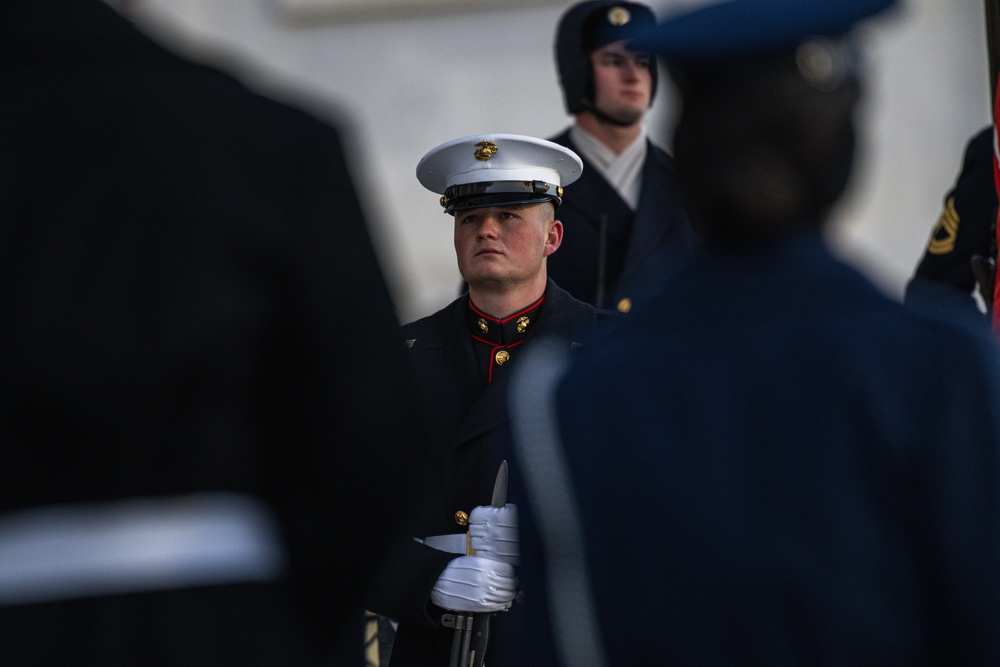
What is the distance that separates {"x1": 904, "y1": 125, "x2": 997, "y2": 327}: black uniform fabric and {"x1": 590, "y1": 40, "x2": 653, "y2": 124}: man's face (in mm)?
969

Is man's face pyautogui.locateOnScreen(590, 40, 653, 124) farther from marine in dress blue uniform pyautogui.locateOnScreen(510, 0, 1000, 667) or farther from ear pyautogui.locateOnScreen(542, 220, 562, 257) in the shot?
marine in dress blue uniform pyautogui.locateOnScreen(510, 0, 1000, 667)

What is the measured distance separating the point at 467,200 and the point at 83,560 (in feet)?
7.63

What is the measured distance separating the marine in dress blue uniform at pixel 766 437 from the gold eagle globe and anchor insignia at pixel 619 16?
3.38 meters

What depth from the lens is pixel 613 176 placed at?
457cm

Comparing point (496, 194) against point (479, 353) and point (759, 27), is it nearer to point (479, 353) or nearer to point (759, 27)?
point (479, 353)

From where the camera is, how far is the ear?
3828 mm

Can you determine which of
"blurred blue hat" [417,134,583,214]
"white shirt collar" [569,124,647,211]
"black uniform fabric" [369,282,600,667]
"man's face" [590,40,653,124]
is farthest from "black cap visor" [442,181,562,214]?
"man's face" [590,40,653,124]

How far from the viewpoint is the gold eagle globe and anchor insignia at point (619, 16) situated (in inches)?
189

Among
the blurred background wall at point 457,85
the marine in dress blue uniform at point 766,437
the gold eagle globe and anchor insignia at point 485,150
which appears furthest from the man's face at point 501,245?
the blurred background wall at point 457,85

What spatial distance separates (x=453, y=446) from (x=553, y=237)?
74 centimetres

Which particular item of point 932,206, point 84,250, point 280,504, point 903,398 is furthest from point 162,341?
point 932,206

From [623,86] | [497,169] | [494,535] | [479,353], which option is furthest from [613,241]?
[494,535]

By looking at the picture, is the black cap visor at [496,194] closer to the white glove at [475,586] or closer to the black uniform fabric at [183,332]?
the white glove at [475,586]

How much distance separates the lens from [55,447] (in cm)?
150
